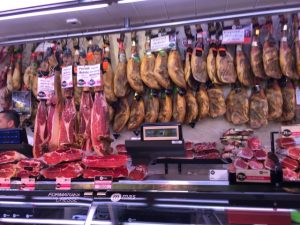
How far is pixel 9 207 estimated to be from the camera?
213cm

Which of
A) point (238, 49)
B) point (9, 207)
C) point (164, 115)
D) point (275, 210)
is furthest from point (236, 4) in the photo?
point (9, 207)

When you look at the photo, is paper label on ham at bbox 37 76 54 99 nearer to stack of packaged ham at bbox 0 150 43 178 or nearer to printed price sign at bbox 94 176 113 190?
stack of packaged ham at bbox 0 150 43 178

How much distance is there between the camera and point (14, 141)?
7.38 ft

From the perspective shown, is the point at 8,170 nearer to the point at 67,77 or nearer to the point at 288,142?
the point at 67,77

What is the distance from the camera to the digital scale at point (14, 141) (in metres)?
2.23

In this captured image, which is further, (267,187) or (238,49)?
(238,49)

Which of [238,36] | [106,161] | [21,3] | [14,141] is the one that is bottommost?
[106,161]

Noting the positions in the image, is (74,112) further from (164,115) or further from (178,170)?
(178,170)

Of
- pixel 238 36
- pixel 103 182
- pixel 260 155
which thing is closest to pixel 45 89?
pixel 103 182

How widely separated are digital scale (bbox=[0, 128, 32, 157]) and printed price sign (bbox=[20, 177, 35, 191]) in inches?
16.5

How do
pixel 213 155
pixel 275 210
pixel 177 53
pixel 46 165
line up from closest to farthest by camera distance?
pixel 275 210 < pixel 46 165 < pixel 213 155 < pixel 177 53

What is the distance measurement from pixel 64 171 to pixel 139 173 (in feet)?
1.50

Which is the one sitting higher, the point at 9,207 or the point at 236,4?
the point at 236,4

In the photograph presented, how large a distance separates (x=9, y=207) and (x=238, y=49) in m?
2.43
